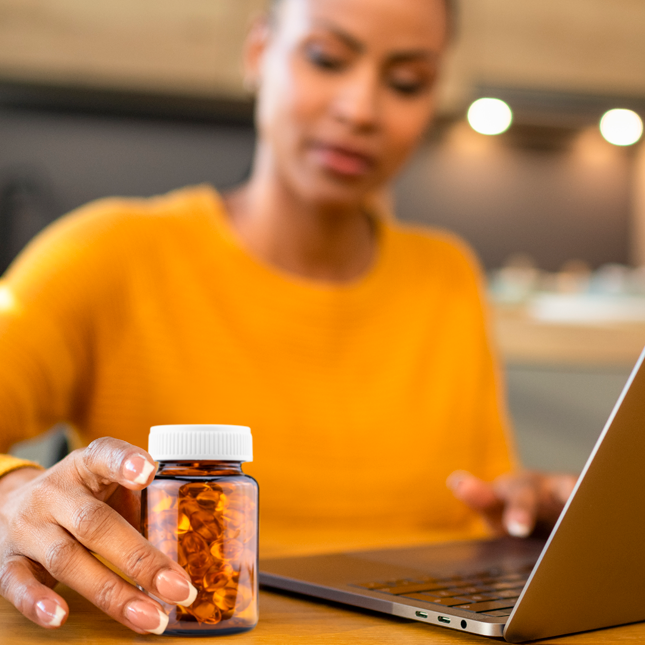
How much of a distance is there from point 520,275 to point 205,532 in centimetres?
230

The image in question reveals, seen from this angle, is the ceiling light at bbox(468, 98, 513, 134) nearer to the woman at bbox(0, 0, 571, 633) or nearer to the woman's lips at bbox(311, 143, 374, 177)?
the woman at bbox(0, 0, 571, 633)

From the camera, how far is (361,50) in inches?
37.8

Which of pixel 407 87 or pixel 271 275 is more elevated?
pixel 407 87

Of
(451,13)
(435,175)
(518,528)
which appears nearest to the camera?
(518,528)

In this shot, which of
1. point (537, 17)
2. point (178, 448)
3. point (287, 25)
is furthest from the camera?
point (537, 17)

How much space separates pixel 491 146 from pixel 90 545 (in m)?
2.51

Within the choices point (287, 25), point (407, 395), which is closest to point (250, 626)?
point (407, 395)

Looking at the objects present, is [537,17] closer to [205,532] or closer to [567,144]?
[567,144]

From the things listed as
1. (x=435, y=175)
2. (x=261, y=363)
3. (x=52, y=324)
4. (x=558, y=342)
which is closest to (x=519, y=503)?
(x=261, y=363)

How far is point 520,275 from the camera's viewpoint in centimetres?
254

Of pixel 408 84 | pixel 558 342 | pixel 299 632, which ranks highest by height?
pixel 558 342

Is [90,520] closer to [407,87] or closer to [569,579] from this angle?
[569,579]

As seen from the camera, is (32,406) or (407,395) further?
(407,395)

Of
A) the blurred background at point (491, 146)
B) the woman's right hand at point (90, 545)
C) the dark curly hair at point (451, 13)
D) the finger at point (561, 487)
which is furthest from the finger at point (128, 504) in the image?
the blurred background at point (491, 146)
